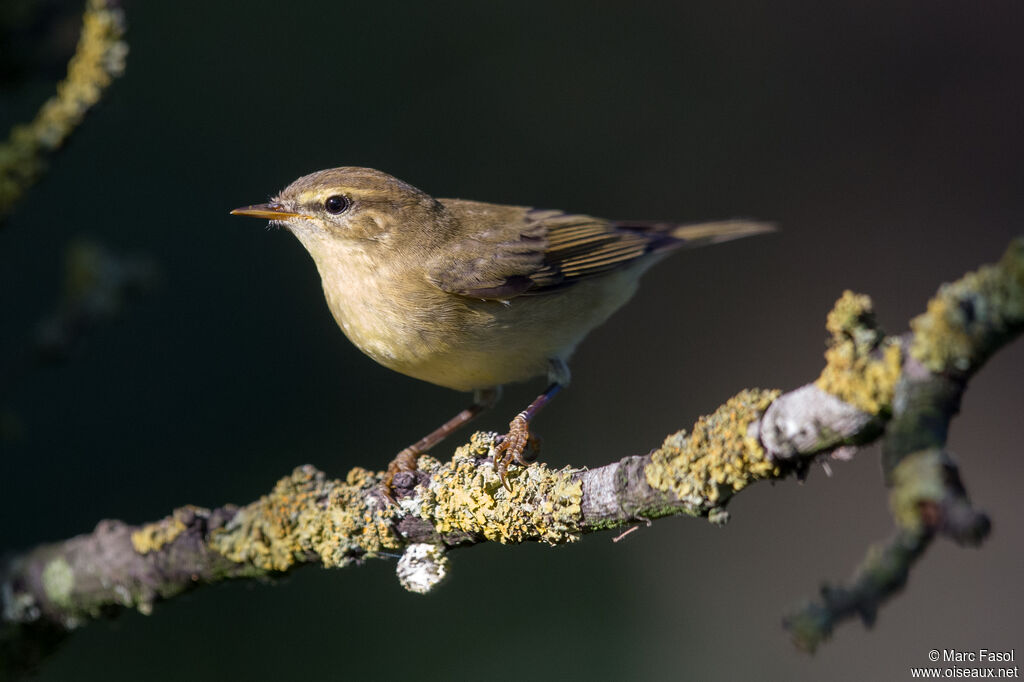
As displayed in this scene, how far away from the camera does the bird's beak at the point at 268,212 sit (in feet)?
11.8

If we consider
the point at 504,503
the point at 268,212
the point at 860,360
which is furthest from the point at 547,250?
the point at 860,360

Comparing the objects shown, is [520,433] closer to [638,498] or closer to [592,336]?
[638,498]

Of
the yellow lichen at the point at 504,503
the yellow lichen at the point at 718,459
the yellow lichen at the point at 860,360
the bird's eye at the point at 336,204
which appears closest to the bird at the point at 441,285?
the bird's eye at the point at 336,204

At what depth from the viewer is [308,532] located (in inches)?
104

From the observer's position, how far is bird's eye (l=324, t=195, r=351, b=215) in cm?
375

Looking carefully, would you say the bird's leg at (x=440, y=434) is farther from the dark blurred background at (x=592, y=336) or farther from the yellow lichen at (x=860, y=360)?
the yellow lichen at (x=860, y=360)

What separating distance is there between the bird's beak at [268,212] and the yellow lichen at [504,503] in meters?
1.57

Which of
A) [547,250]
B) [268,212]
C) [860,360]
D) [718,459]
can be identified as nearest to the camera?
[860,360]

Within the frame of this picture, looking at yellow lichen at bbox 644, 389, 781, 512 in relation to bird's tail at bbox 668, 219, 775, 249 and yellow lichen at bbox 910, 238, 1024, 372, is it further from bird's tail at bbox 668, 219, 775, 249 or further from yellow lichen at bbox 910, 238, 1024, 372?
bird's tail at bbox 668, 219, 775, 249

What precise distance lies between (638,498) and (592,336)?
17.5 ft

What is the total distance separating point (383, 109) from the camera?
6801 millimetres

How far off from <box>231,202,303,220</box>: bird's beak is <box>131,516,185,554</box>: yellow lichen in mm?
1417

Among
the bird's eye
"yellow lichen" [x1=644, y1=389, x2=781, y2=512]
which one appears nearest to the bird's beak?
the bird's eye

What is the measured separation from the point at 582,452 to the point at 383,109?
314cm
